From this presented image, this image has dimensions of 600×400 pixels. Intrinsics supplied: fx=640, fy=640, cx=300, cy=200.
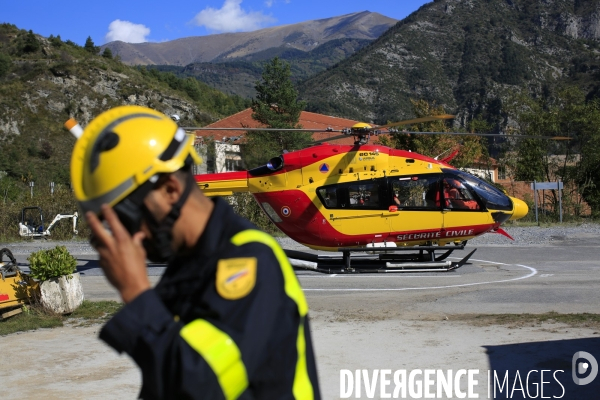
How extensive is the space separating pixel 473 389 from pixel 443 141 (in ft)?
105

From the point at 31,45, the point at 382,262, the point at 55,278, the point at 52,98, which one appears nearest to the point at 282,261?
the point at 55,278

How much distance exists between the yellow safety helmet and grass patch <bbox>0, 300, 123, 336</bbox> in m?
8.50

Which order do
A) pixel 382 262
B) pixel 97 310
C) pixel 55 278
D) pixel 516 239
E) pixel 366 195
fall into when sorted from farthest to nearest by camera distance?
1. pixel 516 239
2. pixel 382 262
3. pixel 366 195
4. pixel 97 310
5. pixel 55 278

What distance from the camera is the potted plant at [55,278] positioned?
10109 millimetres

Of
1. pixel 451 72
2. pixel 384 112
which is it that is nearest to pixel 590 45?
pixel 451 72

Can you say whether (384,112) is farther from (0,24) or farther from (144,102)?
(0,24)

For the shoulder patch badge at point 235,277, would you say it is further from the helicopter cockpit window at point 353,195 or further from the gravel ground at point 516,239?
the gravel ground at point 516,239

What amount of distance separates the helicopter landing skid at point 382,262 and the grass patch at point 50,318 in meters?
4.63

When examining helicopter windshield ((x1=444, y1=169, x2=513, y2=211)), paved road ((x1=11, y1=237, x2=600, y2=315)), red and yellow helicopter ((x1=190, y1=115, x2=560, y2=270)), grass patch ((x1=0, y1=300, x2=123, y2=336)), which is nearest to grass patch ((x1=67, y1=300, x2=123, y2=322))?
grass patch ((x1=0, y1=300, x2=123, y2=336))

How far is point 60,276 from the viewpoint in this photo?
1034 centimetres

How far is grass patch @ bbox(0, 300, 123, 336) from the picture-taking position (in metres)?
9.51

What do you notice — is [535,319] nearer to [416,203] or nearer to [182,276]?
[416,203]

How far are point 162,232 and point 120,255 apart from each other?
0.46 ft

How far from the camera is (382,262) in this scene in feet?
49.2
